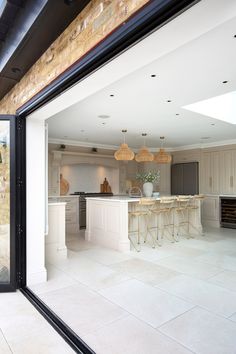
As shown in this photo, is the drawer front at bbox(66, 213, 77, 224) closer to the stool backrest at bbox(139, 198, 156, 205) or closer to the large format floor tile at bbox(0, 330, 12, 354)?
the stool backrest at bbox(139, 198, 156, 205)

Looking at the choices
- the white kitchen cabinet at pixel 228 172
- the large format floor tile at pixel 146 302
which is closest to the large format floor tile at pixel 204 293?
the large format floor tile at pixel 146 302

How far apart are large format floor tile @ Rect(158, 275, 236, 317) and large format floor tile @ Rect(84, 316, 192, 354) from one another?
755mm

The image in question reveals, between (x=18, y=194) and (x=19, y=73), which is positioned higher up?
(x=19, y=73)

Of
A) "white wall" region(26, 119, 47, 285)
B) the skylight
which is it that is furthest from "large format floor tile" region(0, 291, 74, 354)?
the skylight

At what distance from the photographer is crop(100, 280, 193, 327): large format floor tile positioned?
242 centimetres

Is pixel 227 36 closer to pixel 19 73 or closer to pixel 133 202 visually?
pixel 19 73

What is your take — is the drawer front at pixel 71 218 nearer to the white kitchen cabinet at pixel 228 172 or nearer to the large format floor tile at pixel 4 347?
the white kitchen cabinet at pixel 228 172

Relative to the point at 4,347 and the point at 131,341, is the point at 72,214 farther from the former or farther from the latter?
the point at 131,341

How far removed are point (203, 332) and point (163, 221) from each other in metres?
3.77

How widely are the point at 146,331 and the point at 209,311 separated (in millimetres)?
752

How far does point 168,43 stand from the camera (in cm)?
152

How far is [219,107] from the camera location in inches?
193

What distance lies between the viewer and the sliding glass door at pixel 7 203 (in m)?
3.04

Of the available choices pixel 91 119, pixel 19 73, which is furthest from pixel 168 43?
pixel 91 119
